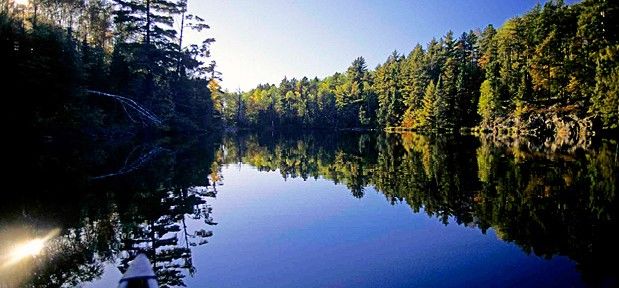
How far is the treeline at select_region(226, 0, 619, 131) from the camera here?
39.3 meters

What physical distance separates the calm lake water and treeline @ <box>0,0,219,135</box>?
4802 millimetres

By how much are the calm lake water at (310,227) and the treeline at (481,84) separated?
95.8 feet

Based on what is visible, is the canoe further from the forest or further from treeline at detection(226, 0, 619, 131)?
treeline at detection(226, 0, 619, 131)

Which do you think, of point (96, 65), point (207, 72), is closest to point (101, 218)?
point (96, 65)

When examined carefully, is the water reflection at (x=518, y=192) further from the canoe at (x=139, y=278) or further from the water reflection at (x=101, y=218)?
the canoe at (x=139, y=278)

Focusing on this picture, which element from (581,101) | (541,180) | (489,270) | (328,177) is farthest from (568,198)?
(581,101)

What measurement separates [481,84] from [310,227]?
5736 cm

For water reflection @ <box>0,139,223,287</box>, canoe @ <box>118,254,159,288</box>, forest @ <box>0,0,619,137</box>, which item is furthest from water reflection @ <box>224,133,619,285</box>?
forest @ <box>0,0,619,137</box>

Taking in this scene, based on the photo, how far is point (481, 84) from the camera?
5941cm

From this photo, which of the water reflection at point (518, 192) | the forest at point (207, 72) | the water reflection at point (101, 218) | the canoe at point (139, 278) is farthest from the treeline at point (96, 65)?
the canoe at point (139, 278)

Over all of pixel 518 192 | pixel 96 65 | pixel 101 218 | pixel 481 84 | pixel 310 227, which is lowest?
pixel 310 227

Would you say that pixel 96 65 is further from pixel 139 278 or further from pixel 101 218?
pixel 139 278

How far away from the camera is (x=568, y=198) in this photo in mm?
12086

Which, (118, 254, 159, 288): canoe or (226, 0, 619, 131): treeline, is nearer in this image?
(118, 254, 159, 288): canoe
